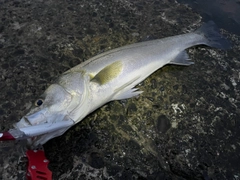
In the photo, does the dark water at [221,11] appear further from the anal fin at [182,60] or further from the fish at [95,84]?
the anal fin at [182,60]

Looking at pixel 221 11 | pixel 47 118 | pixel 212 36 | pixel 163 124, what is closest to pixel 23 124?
pixel 47 118

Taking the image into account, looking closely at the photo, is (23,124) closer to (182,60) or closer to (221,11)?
(182,60)

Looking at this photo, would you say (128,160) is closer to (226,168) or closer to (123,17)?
(226,168)

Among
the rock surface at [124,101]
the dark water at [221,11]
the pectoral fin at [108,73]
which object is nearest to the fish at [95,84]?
the pectoral fin at [108,73]

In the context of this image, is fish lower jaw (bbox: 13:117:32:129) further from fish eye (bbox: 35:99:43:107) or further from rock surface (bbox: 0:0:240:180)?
→ rock surface (bbox: 0:0:240:180)

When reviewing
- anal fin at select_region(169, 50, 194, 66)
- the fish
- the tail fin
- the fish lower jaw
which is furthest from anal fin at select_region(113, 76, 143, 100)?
the tail fin

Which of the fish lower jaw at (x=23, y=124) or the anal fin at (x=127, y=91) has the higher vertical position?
the fish lower jaw at (x=23, y=124)

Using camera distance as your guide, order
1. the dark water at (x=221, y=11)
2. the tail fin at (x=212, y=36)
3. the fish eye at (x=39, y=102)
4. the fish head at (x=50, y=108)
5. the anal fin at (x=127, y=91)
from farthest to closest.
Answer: the dark water at (x=221, y=11) → the tail fin at (x=212, y=36) → the anal fin at (x=127, y=91) → the fish eye at (x=39, y=102) → the fish head at (x=50, y=108)
